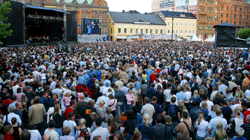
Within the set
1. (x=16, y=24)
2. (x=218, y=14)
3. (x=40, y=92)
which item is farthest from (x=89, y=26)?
(x=40, y=92)

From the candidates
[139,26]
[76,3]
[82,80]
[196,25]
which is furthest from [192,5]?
[82,80]

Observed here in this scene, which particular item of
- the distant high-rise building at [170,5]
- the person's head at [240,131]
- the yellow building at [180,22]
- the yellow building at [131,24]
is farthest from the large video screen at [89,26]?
the person's head at [240,131]

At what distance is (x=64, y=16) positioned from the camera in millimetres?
34969

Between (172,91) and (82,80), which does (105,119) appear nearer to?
(172,91)

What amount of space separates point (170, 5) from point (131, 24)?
47546 mm

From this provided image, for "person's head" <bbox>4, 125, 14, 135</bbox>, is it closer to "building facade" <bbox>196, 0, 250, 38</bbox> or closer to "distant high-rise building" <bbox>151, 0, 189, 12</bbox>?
"distant high-rise building" <bbox>151, 0, 189, 12</bbox>

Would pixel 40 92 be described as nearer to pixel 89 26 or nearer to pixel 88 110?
pixel 88 110

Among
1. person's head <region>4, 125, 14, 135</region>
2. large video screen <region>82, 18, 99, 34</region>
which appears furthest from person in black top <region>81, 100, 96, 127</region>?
large video screen <region>82, 18, 99, 34</region>

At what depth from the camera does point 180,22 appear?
252 ft

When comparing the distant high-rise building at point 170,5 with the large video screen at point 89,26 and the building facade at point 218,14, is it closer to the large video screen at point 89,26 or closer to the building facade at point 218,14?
the building facade at point 218,14

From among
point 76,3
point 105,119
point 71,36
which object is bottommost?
point 105,119

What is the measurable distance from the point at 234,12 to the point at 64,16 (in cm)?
7074

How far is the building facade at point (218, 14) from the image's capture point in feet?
263

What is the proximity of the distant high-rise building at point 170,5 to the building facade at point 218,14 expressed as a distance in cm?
909
